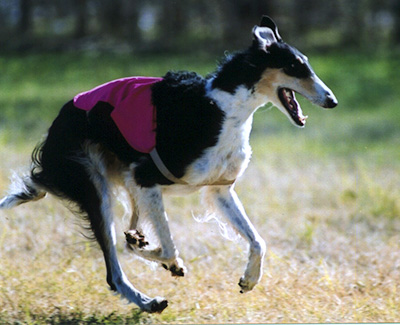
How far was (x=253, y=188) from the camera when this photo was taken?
29.5ft

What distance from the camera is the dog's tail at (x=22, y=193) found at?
5.45 metres

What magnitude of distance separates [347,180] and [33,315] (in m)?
5.33

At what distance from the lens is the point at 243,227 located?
5172mm

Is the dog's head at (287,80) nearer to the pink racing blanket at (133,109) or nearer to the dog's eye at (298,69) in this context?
the dog's eye at (298,69)

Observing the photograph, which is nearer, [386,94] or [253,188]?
[253,188]

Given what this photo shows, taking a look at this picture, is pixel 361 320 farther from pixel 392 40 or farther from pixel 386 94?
pixel 392 40

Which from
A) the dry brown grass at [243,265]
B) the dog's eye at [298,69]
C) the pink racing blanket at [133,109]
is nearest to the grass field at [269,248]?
the dry brown grass at [243,265]

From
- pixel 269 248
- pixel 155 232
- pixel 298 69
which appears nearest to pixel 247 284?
pixel 155 232

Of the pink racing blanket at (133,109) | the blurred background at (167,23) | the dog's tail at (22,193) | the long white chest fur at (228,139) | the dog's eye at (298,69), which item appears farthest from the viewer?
the blurred background at (167,23)

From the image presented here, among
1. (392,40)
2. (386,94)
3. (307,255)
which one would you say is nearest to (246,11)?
(392,40)

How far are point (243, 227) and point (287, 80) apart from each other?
102 centimetres

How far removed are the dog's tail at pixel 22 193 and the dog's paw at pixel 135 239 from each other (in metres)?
0.78

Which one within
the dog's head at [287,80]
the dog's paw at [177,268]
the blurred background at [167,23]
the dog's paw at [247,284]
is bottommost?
the blurred background at [167,23]

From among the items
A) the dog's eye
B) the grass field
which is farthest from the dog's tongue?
the grass field
